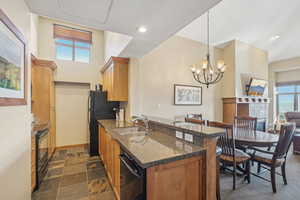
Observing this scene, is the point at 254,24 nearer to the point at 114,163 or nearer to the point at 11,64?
the point at 114,163

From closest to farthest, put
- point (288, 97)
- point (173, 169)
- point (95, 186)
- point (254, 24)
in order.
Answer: point (173, 169), point (95, 186), point (254, 24), point (288, 97)

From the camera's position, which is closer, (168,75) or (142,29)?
(142,29)

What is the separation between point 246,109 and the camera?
5.21 m

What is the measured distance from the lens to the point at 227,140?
2.34m

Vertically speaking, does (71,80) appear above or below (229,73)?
below

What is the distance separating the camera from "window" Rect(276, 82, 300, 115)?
645 centimetres

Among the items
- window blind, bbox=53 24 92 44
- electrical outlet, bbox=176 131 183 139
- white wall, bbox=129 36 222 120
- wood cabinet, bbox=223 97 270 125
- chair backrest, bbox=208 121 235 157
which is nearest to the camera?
electrical outlet, bbox=176 131 183 139

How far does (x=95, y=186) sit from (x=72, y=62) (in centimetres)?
367

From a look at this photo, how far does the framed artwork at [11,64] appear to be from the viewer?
1090 mm

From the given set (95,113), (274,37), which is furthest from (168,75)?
(274,37)

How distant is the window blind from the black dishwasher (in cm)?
455

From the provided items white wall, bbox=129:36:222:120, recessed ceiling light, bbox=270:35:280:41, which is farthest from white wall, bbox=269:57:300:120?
white wall, bbox=129:36:222:120

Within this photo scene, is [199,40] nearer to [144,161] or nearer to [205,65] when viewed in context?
[205,65]

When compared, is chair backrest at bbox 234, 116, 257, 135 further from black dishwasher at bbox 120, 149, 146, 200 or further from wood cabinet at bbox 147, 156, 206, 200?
black dishwasher at bbox 120, 149, 146, 200
